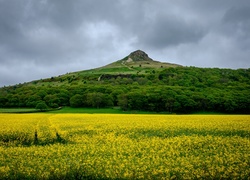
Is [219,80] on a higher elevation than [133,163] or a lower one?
higher

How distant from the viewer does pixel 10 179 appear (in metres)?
10.3

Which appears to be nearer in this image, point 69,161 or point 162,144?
point 69,161

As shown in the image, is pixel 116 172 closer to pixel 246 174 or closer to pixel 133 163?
pixel 133 163

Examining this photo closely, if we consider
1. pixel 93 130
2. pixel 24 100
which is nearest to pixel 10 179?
pixel 93 130

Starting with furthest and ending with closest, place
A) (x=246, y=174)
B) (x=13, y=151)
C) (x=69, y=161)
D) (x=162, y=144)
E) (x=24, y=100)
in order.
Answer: (x=24, y=100)
(x=162, y=144)
(x=13, y=151)
(x=69, y=161)
(x=246, y=174)

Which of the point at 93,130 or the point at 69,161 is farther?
the point at 93,130

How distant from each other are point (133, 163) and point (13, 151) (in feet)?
26.7

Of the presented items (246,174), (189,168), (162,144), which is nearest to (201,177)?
(189,168)

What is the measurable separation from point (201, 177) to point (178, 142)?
614 cm

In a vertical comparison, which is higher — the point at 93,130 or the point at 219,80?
the point at 219,80

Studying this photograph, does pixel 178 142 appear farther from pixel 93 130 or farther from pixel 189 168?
pixel 93 130

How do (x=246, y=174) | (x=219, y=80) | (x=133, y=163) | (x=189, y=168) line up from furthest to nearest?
(x=219, y=80) < (x=133, y=163) < (x=189, y=168) < (x=246, y=174)

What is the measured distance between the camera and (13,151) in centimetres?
1433

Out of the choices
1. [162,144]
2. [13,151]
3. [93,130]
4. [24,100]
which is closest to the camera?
[13,151]
